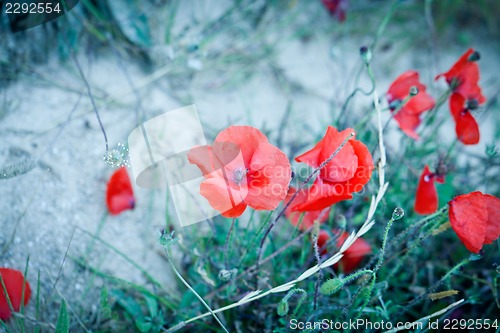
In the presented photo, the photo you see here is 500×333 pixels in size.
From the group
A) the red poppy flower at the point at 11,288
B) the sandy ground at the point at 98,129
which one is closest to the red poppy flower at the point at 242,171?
the sandy ground at the point at 98,129

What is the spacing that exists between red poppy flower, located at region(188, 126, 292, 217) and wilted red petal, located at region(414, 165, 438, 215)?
0.38 m

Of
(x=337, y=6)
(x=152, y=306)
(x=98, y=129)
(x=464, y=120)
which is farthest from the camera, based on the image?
(x=337, y=6)

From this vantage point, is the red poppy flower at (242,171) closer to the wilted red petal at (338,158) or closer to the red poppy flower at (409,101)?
the wilted red petal at (338,158)

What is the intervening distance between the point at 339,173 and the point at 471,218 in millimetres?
264

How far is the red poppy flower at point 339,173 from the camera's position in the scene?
0.81 metres

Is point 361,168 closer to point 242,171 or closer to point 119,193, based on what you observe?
point 242,171

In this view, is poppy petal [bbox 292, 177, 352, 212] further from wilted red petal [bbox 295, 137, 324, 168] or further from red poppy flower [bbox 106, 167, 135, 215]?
red poppy flower [bbox 106, 167, 135, 215]

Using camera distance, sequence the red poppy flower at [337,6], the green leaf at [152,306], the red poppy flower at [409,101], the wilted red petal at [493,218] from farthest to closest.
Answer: the red poppy flower at [337,6] → the red poppy flower at [409,101] → the green leaf at [152,306] → the wilted red petal at [493,218]

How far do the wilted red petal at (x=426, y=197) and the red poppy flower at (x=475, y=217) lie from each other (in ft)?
0.36

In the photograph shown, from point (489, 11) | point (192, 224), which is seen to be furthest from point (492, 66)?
point (192, 224)

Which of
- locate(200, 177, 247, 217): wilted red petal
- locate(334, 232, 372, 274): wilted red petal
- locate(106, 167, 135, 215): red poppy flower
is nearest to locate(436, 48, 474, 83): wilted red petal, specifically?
locate(334, 232, 372, 274): wilted red petal

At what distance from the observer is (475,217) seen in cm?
83

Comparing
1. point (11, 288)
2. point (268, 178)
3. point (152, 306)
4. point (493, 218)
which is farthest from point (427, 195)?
point (11, 288)

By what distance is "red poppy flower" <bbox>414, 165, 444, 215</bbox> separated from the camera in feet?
3.21
